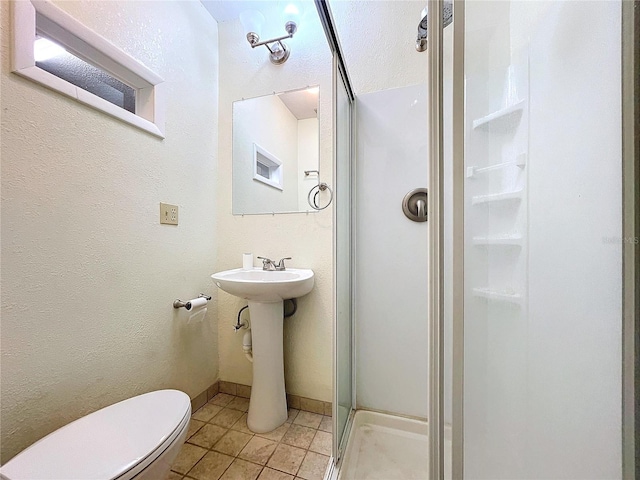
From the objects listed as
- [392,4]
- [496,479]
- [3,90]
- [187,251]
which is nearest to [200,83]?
[3,90]

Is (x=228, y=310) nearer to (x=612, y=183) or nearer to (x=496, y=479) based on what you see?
(x=496, y=479)

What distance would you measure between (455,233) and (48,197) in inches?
49.7

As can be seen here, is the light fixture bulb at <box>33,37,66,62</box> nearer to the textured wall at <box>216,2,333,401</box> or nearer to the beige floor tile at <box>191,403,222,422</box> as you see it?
the textured wall at <box>216,2,333,401</box>

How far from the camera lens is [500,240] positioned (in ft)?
1.51

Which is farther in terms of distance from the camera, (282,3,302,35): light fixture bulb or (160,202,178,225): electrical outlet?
(282,3,302,35): light fixture bulb

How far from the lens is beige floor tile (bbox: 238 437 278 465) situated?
1.11 metres

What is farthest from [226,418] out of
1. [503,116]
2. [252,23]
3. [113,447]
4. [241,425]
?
[252,23]

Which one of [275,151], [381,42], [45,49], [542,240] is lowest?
[542,240]

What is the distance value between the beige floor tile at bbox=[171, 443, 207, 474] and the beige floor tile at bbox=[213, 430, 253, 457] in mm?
70

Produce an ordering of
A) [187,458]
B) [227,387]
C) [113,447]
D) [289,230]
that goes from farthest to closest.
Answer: [227,387]
[289,230]
[187,458]
[113,447]

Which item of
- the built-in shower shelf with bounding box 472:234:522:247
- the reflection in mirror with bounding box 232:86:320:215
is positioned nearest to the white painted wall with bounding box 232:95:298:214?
the reflection in mirror with bounding box 232:86:320:215

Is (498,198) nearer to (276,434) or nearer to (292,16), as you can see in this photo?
(276,434)

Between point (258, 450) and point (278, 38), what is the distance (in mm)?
2177

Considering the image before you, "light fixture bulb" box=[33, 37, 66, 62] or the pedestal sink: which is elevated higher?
"light fixture bulb" box=[33, 37, 66, 62]
